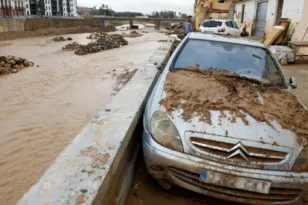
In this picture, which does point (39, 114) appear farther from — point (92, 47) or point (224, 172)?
point (92, 47)

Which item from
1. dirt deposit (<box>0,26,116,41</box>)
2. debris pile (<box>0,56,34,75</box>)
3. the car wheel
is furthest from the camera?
dirt deposit (<box>0,26,116,41</box>)

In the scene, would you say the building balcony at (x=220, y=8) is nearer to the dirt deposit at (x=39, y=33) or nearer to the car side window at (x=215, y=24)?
the car side window at (x=215, y=24)

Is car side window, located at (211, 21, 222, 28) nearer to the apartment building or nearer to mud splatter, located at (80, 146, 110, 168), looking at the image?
mud splatter, located at (80, 146, 110, 168)

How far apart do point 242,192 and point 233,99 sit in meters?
1.04

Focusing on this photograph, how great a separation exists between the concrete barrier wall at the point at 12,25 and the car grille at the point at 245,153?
37969mm

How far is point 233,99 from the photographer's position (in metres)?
3.00

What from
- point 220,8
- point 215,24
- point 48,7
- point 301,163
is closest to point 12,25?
point 220,8

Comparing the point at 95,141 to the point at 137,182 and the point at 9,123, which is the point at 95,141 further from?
the point at 9,123

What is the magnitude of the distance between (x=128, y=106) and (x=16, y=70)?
10185mm

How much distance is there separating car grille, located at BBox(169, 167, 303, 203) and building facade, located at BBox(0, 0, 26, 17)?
70590mm

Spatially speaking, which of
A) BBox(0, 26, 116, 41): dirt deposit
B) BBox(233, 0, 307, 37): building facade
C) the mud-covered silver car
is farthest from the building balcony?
the mud-covered silver car

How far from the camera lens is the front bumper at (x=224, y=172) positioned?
2.33 metres

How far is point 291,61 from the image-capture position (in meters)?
10.8

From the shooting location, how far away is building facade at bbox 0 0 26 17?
202 ft
